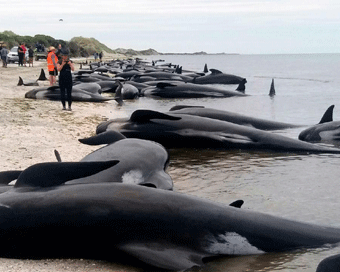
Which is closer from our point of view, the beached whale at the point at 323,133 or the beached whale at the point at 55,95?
the beached whale at the point at 323,133

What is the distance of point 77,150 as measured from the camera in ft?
27.0

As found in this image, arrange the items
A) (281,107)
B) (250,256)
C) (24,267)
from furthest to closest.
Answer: (281,107), (250,256), (24,267)

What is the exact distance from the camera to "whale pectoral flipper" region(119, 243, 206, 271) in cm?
363

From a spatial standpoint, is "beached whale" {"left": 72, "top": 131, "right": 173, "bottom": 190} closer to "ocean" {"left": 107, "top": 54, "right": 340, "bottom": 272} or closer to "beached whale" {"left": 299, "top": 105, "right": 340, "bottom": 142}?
"ocean" {"left": 107, "top": 54, "right": 340, "bottom": 272}

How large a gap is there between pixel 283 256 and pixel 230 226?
52 centimetres

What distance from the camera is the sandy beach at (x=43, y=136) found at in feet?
12.4

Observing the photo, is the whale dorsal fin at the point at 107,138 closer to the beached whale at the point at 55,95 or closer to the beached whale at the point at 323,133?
the beached whale at the point at 323,133

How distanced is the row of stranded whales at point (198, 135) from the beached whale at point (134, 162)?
5.17 ft

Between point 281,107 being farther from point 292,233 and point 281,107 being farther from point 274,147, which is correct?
point 292,233

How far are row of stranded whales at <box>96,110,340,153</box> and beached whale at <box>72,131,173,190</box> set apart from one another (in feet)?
5.17

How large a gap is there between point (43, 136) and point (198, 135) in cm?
307

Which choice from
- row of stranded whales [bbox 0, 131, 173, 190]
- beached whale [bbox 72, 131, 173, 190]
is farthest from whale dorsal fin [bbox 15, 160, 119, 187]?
beached whale [bbox 72, 131, 173, 190]

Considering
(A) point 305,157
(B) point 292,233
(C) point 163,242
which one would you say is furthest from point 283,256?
(A) point 305,157


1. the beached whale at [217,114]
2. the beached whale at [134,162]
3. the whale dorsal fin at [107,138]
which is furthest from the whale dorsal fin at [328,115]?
the whale dorsal fin at [107,138]
